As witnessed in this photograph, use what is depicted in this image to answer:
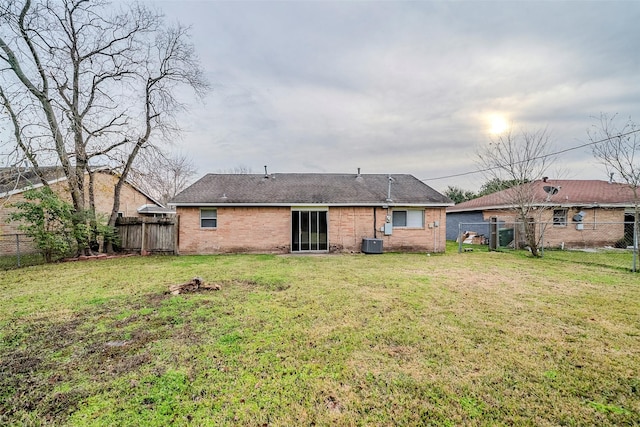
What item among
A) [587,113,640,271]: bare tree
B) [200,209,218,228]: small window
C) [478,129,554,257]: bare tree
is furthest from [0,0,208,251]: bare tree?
[587,113,640,271]: bare tree

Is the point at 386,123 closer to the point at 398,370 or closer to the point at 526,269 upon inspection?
the point at 526,269

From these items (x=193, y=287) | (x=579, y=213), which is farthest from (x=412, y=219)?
(x=193, y=287)

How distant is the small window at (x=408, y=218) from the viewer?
14.0 metres

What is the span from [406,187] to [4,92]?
17310 mm

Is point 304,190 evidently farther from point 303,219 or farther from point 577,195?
point 577,195

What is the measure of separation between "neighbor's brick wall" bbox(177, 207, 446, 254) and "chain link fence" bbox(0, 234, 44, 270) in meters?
5.67

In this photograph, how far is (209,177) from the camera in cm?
1530

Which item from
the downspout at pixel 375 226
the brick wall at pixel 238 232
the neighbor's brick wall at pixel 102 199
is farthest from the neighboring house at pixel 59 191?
the downspout at pixel 375 226

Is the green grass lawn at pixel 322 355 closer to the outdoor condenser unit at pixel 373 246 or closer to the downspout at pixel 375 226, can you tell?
the outdoor condenser unit at pixel 373 246

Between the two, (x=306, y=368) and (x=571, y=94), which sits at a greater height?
(x=571, y=94)

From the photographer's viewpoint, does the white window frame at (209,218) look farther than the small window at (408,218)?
No

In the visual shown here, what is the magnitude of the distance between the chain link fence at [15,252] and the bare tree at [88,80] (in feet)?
6.54

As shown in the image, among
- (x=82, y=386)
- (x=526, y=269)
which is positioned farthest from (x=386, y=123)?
(x=82, y=386)

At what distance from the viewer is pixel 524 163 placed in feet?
44.3
